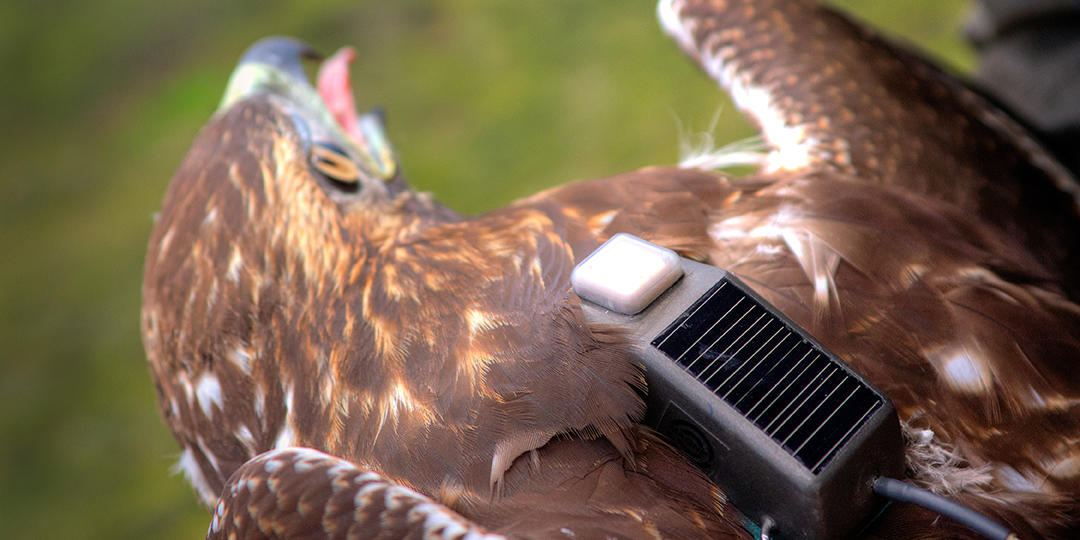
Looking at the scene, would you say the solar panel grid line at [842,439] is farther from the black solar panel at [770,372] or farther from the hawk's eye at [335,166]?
the hawk's eye at [335,166]

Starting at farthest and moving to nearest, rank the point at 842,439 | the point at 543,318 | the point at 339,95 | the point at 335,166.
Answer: the point at 339,95 → the point at 335,166 → the point at 543,318 → the point at 842,439

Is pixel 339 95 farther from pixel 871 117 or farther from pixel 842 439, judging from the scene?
pixel 842 439

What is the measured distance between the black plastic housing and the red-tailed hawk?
2.6 inches

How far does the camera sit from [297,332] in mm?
1688

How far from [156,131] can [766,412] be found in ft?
17.2

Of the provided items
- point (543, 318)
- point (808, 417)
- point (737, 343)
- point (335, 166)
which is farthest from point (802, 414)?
point (335, 166)

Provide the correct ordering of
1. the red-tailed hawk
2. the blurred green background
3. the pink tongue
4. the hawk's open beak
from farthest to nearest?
the blurred green background < the pink tongue < the hawk's open beak < the red-tailed hawk

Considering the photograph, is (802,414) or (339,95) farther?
(339,95)

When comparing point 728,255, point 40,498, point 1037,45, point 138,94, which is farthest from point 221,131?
point 138,94

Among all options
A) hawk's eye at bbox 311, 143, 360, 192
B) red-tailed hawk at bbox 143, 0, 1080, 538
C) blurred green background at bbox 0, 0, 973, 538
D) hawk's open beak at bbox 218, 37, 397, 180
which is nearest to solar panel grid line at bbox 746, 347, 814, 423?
red-tailed hawk at bbox 143, 0, 1080, 538

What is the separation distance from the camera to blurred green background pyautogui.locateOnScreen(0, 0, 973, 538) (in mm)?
4203

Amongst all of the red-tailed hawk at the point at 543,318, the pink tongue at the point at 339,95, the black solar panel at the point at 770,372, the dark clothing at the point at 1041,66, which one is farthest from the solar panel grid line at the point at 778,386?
the dark clothing at the point at 1041,66

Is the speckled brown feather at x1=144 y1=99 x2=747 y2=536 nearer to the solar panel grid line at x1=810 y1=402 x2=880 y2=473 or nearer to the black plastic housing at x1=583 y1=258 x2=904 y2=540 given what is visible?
the black plastic housing at x1=583 y1=258 x2=904 y2=540

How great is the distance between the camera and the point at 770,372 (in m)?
1.15
